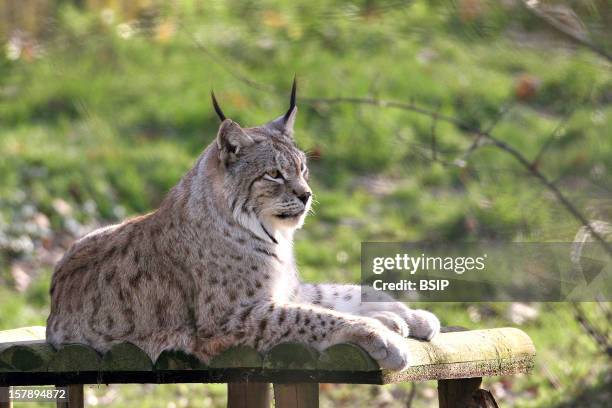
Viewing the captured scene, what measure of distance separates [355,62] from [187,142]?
203 cm

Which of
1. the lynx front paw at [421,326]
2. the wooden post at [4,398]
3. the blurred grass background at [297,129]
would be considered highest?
the lynx front paw at [421,326]

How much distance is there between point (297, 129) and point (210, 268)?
17.3 ft

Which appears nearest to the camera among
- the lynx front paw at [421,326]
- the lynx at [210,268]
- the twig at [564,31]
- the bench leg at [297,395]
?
the twig at [564,31]

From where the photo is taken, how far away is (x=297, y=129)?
29.8 ft

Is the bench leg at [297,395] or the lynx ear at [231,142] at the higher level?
the lynx ear at [231,142]

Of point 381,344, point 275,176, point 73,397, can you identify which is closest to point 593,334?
point 381,344

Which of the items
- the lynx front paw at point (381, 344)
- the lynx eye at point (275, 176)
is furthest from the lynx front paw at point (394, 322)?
the lynx eye at point (275, 176)

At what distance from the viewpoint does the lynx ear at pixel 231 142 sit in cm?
403

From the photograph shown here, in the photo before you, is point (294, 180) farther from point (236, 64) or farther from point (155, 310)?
point (236, 64)

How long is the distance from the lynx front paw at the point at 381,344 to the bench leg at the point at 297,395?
0.30 metres

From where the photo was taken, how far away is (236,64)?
9.80 m

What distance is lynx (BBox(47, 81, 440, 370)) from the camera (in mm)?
3842

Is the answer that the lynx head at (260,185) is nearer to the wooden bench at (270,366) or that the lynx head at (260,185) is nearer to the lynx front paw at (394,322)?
the lynx front paw at (394,322)

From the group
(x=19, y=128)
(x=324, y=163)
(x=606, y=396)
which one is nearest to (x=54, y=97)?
(x=19, y=128)
